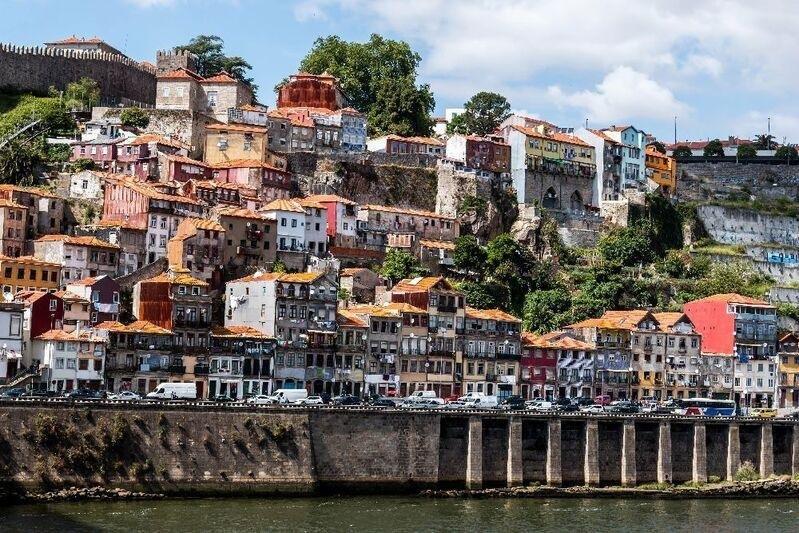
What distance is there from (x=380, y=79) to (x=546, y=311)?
4251cm

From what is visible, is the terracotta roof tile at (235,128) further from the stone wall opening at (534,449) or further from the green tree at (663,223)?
the stone wall opening at (534,449)

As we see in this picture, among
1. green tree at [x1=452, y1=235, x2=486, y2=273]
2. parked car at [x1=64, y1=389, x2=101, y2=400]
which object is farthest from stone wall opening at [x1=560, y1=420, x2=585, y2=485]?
green tree at [x1=452, y1=235, x2=486, y2=273]

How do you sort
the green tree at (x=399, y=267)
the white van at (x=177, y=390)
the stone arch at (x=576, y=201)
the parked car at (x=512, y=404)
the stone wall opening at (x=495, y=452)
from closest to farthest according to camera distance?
the white van at (x=177, y=390) < the stone wall opening at (x=495, y=452) < the parked car at (x=512, y=404) < the green tree at (x=399, y=267) < the stone arch at (x=576, y=201)

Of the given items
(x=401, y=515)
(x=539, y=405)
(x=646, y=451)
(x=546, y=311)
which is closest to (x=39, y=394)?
(x=401, y=515)

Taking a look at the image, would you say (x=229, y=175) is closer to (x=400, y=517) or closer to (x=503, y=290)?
(x=503, y=290)

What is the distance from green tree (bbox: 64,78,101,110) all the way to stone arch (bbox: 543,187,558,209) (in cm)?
4202

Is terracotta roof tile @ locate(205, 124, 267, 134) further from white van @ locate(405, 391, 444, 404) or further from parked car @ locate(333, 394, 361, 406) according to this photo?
parked car @ locate(333, 394, 361, 406)

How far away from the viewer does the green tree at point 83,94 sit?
131375 mm

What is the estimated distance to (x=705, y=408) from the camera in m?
95.6

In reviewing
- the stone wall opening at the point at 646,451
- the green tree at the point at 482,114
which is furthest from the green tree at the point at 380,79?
the stone wall opening at the point at 646,451

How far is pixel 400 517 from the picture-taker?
235 ft

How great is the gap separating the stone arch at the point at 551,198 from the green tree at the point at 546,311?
62.5 ft

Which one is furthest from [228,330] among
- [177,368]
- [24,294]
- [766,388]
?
[766,388]

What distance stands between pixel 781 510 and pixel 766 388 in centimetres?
3635
